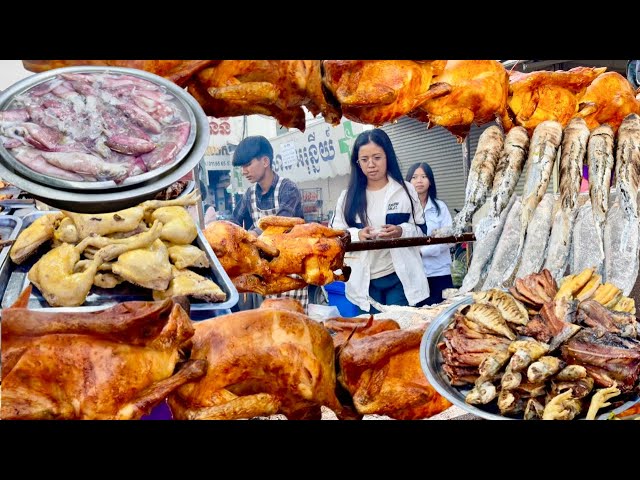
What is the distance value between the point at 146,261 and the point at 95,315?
0.27 m

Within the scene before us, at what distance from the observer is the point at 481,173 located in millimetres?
3301

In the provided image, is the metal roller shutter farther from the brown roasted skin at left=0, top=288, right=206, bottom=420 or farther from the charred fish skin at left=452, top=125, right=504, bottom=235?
the brown roasted skin at left=0, top=288, right=206, bottom=420

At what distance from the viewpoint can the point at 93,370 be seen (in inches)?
90.7

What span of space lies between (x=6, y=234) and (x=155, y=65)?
0.88 metres

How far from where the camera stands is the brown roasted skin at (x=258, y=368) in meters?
2.53

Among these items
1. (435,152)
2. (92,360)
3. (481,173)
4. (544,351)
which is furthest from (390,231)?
(92,360)

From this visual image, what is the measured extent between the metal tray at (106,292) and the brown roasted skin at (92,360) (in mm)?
78

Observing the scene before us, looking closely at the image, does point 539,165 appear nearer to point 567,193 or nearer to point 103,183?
point 567,193

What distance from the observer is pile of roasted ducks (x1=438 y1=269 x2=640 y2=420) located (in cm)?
257

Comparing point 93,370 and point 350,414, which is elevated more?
point 93,370

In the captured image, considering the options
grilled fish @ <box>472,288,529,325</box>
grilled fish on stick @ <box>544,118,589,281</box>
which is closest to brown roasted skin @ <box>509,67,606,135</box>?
grilled fish on stick @ <box>544,118,589,281</box>

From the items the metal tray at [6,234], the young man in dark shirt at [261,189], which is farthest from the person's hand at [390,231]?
the metal tray at [6,234]
